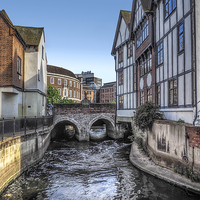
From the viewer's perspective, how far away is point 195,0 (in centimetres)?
980

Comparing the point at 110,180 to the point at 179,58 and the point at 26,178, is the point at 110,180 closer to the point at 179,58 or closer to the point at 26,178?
the point at 26,178

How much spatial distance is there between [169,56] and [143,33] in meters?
5.84

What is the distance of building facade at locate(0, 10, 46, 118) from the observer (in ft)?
46.9

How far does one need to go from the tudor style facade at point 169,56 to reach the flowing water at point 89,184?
3.73 meters

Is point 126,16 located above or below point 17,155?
above

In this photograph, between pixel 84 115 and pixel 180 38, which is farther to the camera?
pixel 84 115

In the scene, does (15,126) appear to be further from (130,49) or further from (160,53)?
(130,49)

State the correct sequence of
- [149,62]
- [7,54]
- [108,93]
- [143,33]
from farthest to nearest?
[108,93]
[143,33]
[149,62]
[7,54]

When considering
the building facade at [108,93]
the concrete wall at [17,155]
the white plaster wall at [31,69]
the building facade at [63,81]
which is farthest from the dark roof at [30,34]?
the building facade at [108,93]

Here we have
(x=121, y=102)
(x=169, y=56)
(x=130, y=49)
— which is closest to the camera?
(x=169, y=56)

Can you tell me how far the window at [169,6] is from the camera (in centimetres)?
1207

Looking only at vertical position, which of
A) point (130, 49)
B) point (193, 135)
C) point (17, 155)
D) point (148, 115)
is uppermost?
point (130, 49)

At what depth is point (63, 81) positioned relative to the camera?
53.1m

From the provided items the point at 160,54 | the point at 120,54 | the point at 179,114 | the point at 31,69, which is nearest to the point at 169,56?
the point at 160,54
